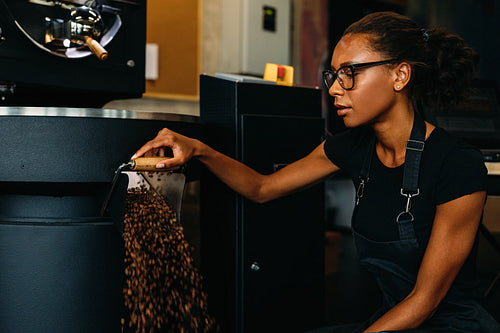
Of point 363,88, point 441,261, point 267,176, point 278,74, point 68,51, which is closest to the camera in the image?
point 441,261

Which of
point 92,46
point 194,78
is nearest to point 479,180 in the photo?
point 92,46

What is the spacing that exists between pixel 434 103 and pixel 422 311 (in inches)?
19.5

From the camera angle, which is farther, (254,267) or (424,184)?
(254,267)

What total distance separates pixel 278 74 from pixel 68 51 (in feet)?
1.91

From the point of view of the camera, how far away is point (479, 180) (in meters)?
1.09

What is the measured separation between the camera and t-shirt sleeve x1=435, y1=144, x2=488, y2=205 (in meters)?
1.08

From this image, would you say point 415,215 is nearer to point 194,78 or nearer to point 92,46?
point 92,46

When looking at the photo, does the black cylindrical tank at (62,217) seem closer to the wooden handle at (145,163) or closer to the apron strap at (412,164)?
the wooden handle at (145,163)

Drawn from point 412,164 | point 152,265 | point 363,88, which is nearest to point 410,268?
point 412,164

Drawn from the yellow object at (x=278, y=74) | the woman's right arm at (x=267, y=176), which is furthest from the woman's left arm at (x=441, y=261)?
the yellow object at (x=278, y=74)

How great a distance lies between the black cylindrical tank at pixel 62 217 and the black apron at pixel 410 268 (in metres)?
0.55

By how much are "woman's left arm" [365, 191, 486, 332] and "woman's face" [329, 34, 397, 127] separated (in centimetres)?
25

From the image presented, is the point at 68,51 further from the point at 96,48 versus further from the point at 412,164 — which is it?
the point at 412,164

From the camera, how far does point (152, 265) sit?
1.24 metres
